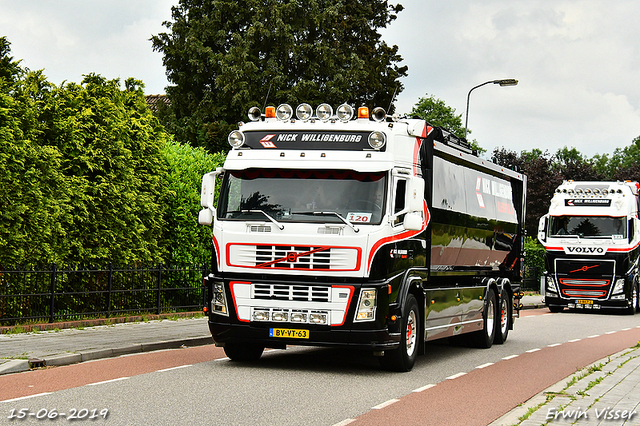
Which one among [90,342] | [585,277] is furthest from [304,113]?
[585,277]

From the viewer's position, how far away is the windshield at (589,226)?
95.7 feet

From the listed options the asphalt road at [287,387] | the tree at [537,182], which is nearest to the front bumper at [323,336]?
the asphalt road at [287,387]

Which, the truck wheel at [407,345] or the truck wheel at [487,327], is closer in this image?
the truck wheel at [407,345]

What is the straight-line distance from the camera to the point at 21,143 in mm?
15359

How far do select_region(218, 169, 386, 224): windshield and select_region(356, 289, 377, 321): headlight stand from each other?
94 centimetres

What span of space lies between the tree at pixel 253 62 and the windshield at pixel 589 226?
1243cm

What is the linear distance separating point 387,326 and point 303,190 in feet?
6.92

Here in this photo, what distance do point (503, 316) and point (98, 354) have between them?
8341mm

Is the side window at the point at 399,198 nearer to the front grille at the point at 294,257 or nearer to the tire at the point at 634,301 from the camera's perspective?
the front grille at the point at 294,257

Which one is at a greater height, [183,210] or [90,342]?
[183,210]

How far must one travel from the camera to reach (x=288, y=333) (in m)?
11.4

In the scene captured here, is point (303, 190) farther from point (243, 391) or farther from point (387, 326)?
point (243, 391)

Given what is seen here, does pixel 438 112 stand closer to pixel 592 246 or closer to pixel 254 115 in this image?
pixel 592 246

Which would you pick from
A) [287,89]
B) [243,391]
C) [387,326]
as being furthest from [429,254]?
[287,89]
